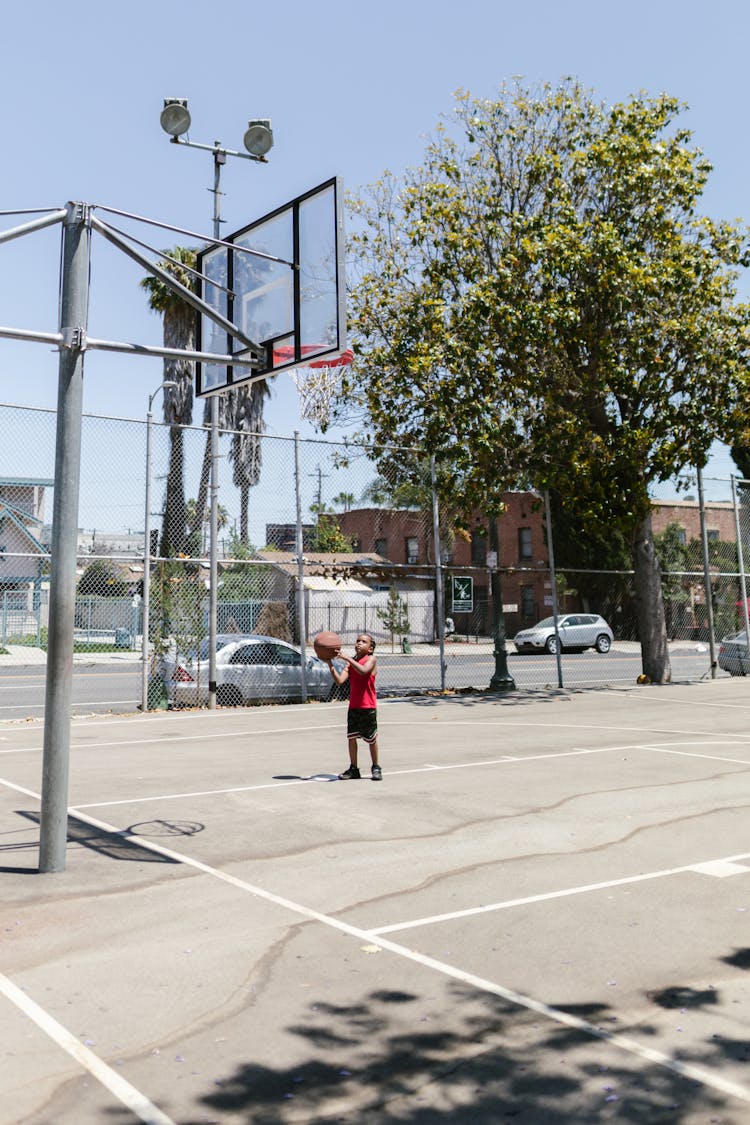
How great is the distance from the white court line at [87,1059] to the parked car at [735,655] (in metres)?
24.9

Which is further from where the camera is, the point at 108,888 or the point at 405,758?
the point at 405,758

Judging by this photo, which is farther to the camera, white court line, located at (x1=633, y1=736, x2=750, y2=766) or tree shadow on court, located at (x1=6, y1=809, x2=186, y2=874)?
white court line, located at (x1=633, y1=736, x2=750, y2=766)

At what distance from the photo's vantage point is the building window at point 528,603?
45656 millimetres

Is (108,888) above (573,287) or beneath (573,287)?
beneath

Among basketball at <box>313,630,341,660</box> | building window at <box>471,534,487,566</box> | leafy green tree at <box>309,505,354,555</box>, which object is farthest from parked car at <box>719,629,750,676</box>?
building window at <box>471,534,487,566</box>

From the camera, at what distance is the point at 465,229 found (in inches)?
846

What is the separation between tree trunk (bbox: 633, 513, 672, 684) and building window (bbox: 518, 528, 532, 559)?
2661cm

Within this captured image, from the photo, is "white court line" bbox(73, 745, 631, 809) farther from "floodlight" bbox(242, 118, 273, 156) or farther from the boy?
"floodlight" bbox(242, 118, 273, 156)

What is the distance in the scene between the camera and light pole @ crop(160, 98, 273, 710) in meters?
17.2

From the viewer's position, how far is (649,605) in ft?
80.3

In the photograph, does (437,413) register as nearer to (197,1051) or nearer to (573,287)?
(573,287)

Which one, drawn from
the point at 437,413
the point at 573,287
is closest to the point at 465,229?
the point at 573,287

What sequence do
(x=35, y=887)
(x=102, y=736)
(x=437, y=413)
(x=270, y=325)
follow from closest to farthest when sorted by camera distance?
1. (x=35, y=887)
2. (x=270, y=325)
3. (x=102, y=736)
4. (x=437, y=413)

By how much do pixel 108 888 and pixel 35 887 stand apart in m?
0.48
